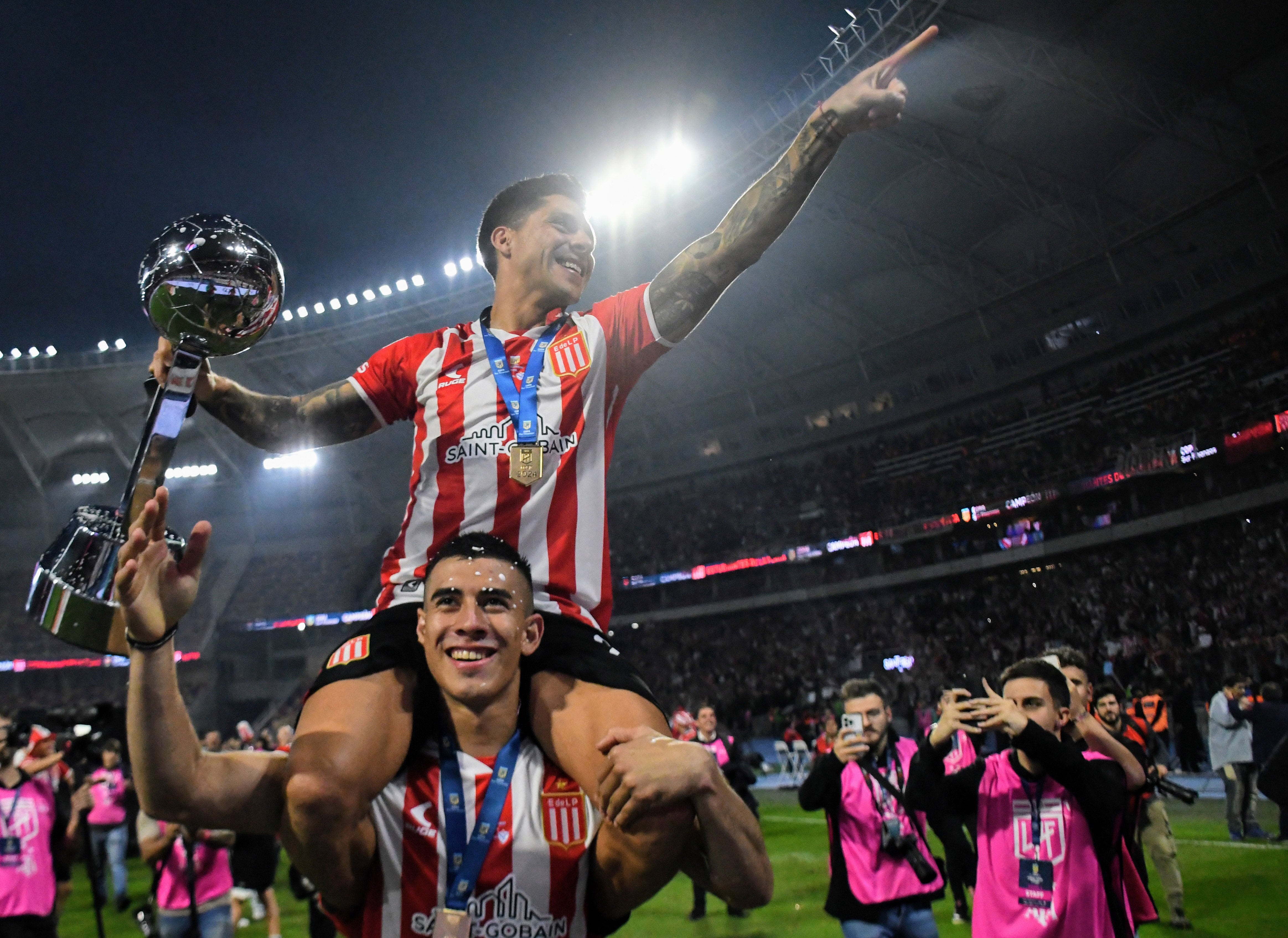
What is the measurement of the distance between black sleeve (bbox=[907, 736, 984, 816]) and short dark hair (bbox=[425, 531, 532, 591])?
→ 3217 mm

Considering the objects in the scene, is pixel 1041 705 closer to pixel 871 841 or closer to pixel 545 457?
pixel 871 841

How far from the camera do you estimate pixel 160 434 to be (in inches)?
98.9

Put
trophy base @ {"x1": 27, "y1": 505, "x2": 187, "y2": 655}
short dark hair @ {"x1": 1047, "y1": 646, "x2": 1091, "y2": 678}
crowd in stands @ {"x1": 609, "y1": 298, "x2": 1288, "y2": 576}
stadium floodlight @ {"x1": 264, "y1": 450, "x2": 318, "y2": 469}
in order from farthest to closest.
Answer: stadium floodlight @ {"x1": 264, "y1": 450, "x2": 318, "y2": 469}, crowd in stands @ {"x1": 609, "y1": 298, "x2": 1288, "y2": 576}, short dark hair @ {"x1": 1047, "y1": 646, "x2": 1091, "y2": 678}, trophy base @ {"x1": 27, "y1": 505, "x2": 187, "y2": 655}

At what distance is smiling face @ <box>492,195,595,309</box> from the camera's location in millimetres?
3082

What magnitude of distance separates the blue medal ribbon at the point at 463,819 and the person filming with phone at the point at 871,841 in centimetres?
279

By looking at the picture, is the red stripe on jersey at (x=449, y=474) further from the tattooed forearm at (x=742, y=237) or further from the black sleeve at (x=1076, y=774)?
the black sleeve at (x=1076, y=774)

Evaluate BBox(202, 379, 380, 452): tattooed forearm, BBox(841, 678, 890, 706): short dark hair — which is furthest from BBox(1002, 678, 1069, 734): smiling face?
BBox(202, 379, 380, 452): tattooed forearm

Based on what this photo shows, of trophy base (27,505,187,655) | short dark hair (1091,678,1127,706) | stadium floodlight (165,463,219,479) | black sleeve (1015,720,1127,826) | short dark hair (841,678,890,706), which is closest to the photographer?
trophy base (27,505,187,655)

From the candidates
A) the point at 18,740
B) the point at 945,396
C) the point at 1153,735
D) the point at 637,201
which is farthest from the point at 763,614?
the point at 18,740

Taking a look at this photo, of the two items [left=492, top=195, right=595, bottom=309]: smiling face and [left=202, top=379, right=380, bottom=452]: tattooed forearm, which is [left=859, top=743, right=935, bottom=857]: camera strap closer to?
[left=492, top=195, right=595, bottom=309]: smiling face

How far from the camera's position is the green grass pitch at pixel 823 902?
824 cm

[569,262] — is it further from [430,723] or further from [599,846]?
[599,846]

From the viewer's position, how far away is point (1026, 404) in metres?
28.6

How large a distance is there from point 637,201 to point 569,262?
24.0 metres
